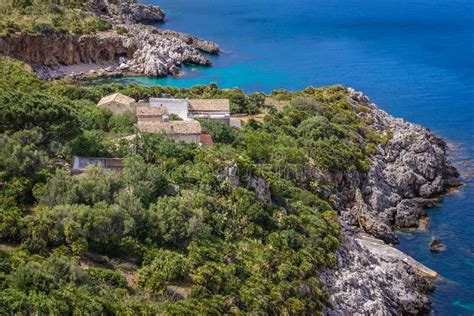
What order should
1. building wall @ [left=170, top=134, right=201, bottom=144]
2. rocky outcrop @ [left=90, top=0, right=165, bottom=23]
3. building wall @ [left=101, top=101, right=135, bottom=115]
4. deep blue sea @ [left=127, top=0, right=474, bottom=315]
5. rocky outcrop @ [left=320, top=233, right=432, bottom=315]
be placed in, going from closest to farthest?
rocky outcrop @ [left=320, top=233, right=432, bottom=315]
building wall @ [left=170, top=134, right=201, bottom=144]
deep blue sea @ [left=127, top=0, right=474, bottom=315]
building wall @ [left=101, top=101, right=135, bottom=115]
rocky outcrop @ [left=90, top=0, right=165, bottom=23]

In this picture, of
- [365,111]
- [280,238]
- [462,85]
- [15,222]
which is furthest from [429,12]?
[15,222]

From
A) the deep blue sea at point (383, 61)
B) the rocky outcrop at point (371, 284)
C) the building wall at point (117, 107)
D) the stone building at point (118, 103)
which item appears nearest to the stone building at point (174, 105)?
the stone building at point (118, 103)

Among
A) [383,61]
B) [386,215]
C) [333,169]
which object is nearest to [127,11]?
[383,61]

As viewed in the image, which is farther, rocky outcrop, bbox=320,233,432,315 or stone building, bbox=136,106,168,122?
stone building, bbox=136,106,168,122

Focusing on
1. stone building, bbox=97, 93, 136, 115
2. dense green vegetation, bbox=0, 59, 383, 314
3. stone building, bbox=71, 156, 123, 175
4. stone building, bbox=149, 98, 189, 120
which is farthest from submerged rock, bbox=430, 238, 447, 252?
stone building, bbox=97, 93, 136, 115

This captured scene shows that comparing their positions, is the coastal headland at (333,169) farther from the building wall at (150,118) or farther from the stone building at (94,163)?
the building wall at (150,118)

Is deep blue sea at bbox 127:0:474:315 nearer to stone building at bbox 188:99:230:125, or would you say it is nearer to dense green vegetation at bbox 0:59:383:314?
dense green vegetation at bbox 0:59:383:314
